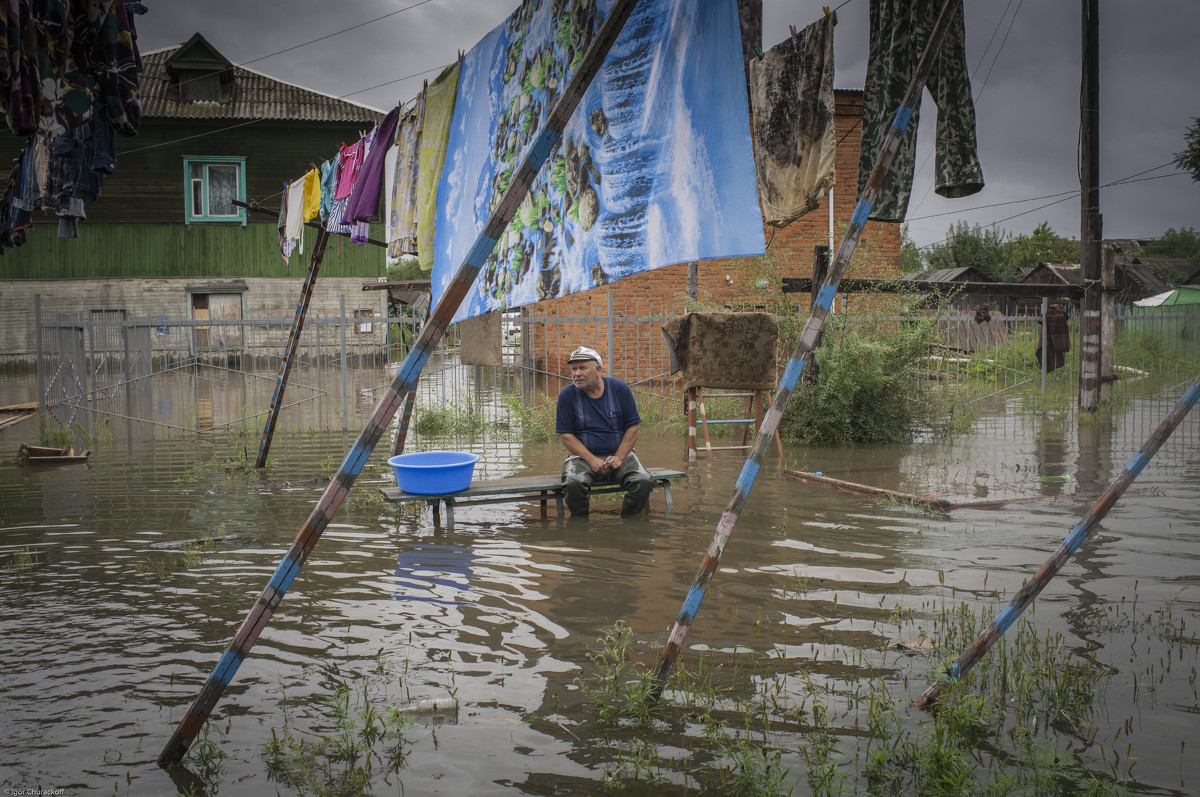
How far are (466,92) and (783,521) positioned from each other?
4.21 meters

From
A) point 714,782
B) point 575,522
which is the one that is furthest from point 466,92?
point 714,782

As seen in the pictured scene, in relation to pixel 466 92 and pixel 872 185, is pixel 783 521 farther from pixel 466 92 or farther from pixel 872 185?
pixel 466 92

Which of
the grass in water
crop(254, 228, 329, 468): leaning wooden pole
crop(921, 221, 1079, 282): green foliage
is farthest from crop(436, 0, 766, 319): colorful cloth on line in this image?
crop(921, 221, 1079, 282): green foliage

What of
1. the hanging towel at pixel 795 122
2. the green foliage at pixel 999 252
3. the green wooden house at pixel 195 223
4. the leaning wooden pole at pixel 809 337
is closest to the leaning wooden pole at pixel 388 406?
the leaning wooden pole at pixel 809 337

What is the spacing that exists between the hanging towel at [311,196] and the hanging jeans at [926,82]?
7733 mm

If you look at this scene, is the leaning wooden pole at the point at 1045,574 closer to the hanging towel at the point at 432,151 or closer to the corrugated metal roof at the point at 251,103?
the hanging towel at the point at 432,151

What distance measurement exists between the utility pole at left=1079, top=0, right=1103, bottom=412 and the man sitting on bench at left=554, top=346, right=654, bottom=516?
9.95 m

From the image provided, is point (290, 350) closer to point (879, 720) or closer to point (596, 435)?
point (596, 435)

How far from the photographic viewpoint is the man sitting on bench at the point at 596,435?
22.2ft

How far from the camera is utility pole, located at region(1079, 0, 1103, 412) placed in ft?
43.0

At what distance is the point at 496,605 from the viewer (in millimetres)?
4699

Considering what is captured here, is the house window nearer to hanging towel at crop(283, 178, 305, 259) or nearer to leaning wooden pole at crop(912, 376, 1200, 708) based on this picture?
hanging towel at crop(283, 178, 305, 259)

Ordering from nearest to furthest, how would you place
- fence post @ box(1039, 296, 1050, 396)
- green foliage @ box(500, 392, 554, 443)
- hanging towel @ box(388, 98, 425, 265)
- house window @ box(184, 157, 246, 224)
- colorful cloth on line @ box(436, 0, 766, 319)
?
1. colorful cloth on line @ box(436, 0, 766, 319)
2. hanging towel @ box(388, 98, 425, 265)
3. green foliage @ box(500, 392, 554, 443)
4. fence post @ box(1039, 296, 1050, 396)
5. house window @ box(184, 157, 246, 224)

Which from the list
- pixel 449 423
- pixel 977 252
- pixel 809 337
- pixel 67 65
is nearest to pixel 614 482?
pixel 809 337
